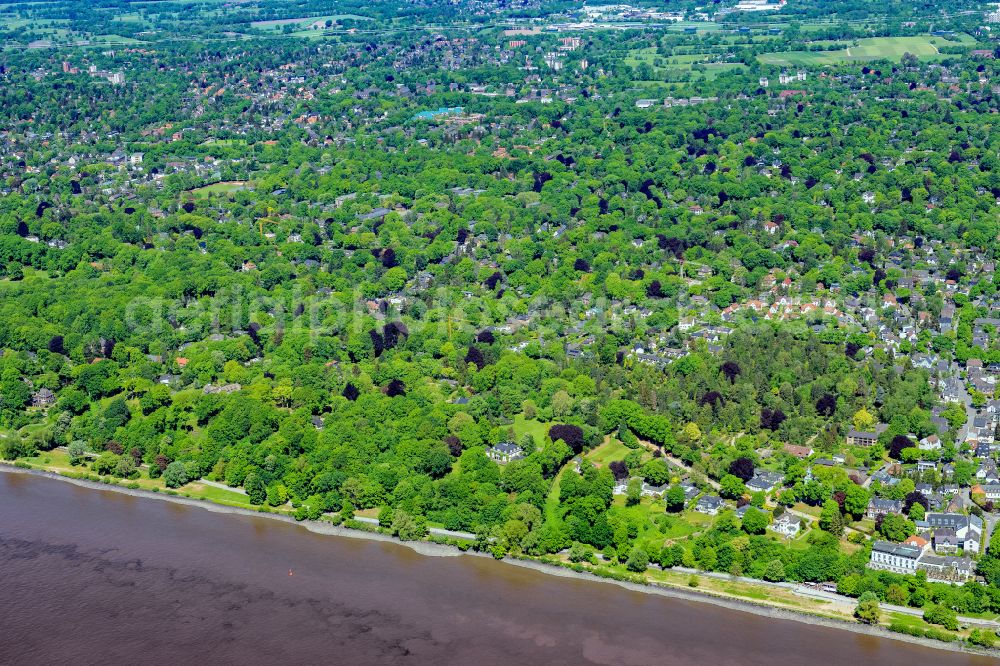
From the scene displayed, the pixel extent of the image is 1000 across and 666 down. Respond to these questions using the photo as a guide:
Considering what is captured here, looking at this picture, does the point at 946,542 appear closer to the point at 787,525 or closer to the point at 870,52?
the point at 787,525

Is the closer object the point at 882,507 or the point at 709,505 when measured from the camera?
the point at 882,507

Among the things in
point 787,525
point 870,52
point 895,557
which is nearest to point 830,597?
point 895,557

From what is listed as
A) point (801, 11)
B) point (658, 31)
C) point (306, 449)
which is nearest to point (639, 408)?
point (306, 449)

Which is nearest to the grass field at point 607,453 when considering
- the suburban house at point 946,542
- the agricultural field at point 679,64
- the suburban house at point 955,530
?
the suburban house at point 955,530

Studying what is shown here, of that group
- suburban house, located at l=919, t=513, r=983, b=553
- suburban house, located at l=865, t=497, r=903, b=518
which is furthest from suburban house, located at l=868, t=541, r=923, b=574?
suburban house, located at l=865, t=497, r=903, b=518

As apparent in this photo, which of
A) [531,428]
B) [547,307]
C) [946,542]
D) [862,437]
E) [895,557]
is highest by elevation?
[895,557]

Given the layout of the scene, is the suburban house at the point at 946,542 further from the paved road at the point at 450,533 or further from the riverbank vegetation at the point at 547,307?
the paved road at the point at 450,533

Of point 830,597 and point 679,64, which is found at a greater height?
point 830,597
